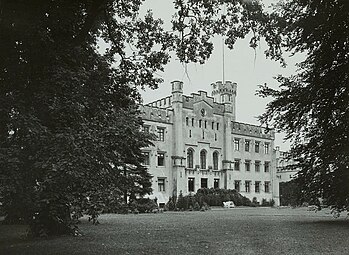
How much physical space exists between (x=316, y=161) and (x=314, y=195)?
1.56 meters

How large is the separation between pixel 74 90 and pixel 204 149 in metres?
39.4

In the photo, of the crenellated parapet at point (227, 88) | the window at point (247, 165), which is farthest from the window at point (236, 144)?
the crenellated parapet at point (227, 88)

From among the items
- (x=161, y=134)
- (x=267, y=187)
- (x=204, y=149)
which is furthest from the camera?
(x=267, y=187)

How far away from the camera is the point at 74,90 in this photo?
855cm

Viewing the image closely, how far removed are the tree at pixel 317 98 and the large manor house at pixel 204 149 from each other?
26363 millimetres

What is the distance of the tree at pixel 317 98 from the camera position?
8.43 metres

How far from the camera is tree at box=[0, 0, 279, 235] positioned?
779 centimetres

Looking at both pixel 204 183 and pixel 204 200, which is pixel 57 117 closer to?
pixel 204 200

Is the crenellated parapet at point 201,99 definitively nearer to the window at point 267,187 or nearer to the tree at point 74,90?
the window at point 267,187

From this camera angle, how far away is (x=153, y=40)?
11695 mm

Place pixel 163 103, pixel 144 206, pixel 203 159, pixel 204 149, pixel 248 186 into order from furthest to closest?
pixel 248 186 → pixel 203 159 → pixel 204 149 → pixel 163 103 → pixel 144 206

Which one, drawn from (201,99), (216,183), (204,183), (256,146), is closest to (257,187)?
(256,146)

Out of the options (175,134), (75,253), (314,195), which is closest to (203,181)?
(175,134)

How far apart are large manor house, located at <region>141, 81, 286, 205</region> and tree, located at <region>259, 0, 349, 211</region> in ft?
86.5
